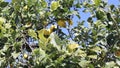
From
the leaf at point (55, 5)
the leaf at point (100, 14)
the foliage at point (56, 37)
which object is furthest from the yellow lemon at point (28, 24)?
the leaf at point (100, 14)

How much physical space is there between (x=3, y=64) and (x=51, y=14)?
22.4 inches

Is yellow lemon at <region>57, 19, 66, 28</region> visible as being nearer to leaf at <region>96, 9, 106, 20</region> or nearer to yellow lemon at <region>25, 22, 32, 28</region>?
yellow lemon at <region>25, 22, 32, 28</region>

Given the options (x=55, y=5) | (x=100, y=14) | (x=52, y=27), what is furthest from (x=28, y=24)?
(x=100, y=14)

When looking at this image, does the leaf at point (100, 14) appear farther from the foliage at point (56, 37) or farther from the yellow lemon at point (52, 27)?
the yellow lemon at point (52, 27)

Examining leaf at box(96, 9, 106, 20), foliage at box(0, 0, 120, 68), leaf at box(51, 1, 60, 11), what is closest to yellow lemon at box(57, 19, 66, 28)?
foliage at box(0, 0, 120, 68)

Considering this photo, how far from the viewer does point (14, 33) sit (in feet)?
7.89

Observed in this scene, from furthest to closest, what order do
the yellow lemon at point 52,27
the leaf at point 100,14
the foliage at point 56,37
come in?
1. the yellow lemon at point 52,27
2. the leaf at point 100,14
3. the foliage at point 56,37

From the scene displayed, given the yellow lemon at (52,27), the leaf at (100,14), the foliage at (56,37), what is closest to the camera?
the foliage at (56,37)

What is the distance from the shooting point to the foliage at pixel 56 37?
1.98m

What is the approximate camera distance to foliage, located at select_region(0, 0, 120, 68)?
6.49ft

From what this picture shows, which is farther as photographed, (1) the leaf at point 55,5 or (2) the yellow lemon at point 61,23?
(2) the yellow lemon at point 61,23

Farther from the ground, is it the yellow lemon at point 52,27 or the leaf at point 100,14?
the yellow lemon at point 52,27

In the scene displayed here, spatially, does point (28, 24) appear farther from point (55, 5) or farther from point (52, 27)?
point (55, 5)

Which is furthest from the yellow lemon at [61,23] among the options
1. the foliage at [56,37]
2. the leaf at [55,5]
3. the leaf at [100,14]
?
the leaf at [100,14]
